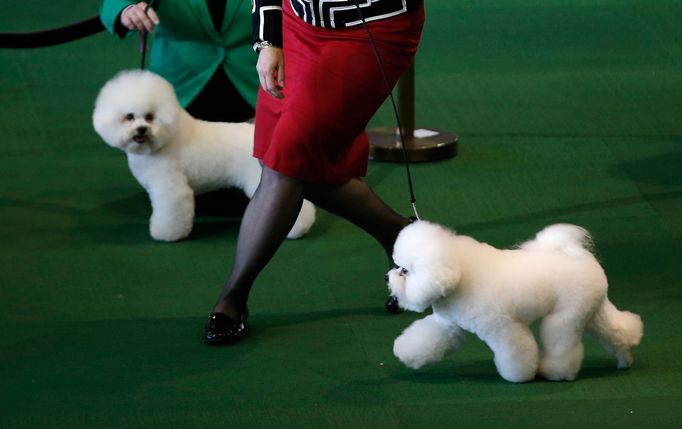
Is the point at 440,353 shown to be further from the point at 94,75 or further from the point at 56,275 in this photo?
the point at 94,75

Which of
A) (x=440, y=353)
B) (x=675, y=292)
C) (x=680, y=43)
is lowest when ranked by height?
(x=680, y=43)

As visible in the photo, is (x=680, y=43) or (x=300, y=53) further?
(x=680, y=43)

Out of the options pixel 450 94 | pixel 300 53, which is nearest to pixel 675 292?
pixel 300 53

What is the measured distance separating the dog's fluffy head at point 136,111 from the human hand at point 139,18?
146mm

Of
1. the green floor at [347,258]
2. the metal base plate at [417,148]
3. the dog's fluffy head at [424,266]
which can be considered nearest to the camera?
the dog's fluffy head at [424,266]

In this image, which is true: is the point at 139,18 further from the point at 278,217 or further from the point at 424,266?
the point at 424,266

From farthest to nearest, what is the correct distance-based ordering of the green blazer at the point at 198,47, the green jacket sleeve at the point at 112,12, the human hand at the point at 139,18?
the green blazer at the point at 198,47
the green jacket sleeve at the point at 112,12
the human hand at the point at 139,18

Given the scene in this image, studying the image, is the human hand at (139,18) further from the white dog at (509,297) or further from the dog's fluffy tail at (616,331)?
the dog's fluffy tail at (616,331)

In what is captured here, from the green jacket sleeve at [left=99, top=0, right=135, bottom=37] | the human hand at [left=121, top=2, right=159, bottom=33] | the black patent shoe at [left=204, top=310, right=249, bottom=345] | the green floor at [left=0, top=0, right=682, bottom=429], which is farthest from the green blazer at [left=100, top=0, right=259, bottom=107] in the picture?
the black patent shoe at [left=204, top=310, right=249, bottom=345]

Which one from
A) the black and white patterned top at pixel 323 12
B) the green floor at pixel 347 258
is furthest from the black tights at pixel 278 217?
the black and white patterned top at pixel 323 12

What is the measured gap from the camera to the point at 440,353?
8.93 feet

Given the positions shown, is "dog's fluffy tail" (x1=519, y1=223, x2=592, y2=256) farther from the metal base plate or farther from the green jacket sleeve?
the metal base plate

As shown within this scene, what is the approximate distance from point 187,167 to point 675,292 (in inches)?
60.4

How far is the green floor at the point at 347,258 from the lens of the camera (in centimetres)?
267
